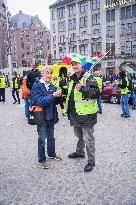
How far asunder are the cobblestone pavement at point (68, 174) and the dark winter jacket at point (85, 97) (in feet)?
3.04

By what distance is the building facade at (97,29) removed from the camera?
51719 millimetres

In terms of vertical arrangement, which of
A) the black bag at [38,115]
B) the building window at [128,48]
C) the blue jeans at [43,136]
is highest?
the building window at [128,48]

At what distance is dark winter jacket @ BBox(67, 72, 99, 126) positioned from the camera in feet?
18.9

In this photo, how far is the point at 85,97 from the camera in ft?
19.2

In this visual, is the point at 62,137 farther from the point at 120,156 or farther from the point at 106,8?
the point at 106,8

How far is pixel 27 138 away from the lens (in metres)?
9.05

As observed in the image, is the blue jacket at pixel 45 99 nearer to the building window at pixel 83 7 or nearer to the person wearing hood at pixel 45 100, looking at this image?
the person wearing hood at pixel 45 100

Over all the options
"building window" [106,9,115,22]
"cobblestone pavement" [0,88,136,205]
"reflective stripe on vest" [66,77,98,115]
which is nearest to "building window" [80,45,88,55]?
"building window" [106,9,115,22]

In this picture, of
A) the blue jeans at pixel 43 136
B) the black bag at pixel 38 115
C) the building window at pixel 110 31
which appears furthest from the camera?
the building window at pixel 110 31

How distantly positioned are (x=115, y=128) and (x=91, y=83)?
463 cm

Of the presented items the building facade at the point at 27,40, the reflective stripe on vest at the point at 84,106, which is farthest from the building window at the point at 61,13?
the reflective stripe on vest at the point at 84,106

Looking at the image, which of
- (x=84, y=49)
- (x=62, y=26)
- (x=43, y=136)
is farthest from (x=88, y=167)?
(x=62, y=26)

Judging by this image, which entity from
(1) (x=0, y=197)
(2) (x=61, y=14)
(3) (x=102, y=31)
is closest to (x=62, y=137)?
(1) (x=0, y=197)

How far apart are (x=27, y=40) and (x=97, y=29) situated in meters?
36.2
